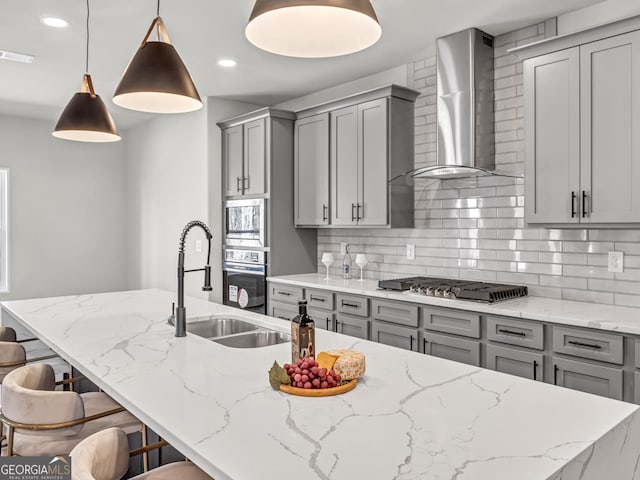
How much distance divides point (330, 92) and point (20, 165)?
4.04 meters

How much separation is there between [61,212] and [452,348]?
5495mm

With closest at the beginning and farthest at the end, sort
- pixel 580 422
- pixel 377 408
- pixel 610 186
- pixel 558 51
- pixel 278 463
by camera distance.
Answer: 1. pixel 278 463
2. pixel 580 422
3. pixel 377 408
4. pixel 610 186
5. pixel 558 51

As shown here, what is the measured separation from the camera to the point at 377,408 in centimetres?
138

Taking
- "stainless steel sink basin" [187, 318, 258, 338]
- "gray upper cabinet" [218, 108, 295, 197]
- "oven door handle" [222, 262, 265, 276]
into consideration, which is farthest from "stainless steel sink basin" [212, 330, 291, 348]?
"gray upper cabinet" [218, 108, 295, 197]

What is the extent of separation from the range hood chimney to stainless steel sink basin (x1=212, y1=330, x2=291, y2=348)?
5.29ft

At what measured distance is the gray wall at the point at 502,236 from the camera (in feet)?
9.98

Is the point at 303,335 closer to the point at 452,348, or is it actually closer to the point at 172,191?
the point at 452,348

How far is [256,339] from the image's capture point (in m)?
2.54

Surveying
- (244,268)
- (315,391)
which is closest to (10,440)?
(315,391)

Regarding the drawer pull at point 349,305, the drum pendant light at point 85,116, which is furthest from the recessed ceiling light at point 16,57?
the drawer pull at point 349,305

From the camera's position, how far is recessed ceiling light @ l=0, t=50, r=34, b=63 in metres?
3.97

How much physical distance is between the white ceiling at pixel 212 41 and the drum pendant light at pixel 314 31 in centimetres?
158

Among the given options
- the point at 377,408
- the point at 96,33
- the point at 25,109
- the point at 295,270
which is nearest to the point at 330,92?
the point at 295,270

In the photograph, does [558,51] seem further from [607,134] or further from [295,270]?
[295,270]
